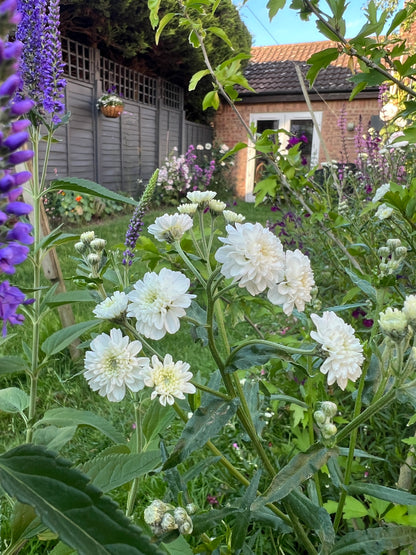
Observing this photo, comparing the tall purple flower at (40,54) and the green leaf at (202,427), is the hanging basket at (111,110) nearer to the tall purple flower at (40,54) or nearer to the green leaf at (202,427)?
the tall purple flower at (40,54)

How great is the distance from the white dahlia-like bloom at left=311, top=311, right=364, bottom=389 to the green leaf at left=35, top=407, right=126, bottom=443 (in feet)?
2.06

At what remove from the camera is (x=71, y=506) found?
417 mm

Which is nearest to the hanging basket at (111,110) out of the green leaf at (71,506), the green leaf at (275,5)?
the green leaf at (275,5)

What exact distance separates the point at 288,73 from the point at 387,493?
43.9ft

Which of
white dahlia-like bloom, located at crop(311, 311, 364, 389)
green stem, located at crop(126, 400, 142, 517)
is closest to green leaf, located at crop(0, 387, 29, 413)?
green stem, located at crop(126, 400, 142, 517)

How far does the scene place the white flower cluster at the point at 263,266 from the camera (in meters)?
0.59

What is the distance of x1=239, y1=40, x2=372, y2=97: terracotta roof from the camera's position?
1142cm

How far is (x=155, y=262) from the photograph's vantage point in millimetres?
1008

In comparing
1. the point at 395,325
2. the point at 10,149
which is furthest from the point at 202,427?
the point at 10,149

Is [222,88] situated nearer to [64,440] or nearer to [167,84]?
[64,440]

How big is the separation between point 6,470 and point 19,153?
0.32 meters

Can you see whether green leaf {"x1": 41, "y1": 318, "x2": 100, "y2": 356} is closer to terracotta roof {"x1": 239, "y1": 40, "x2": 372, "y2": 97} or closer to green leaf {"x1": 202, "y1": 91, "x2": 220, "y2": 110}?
green leaf {"x1": 202, "y1": 91, "x2": 220, "y2": 110}

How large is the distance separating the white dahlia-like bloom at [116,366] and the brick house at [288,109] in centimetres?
1076

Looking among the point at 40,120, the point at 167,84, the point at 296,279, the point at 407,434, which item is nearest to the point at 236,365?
the point at 296,279
